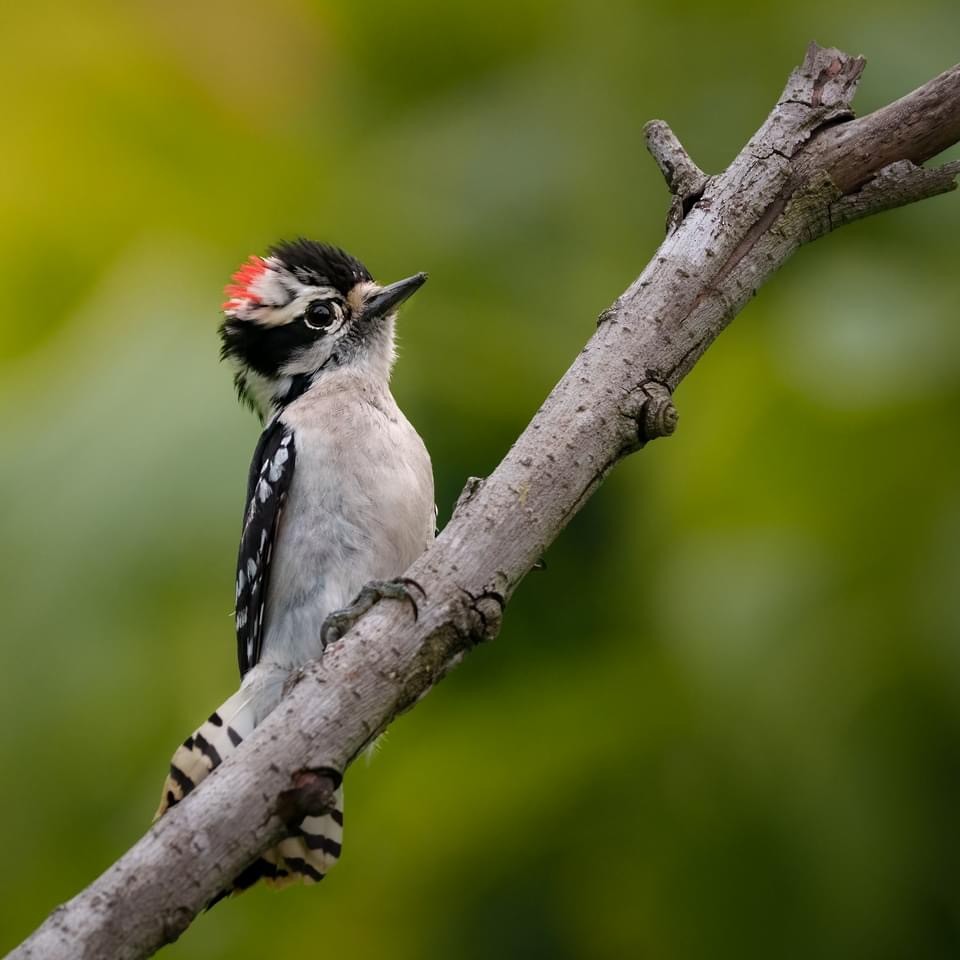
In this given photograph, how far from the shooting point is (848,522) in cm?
393

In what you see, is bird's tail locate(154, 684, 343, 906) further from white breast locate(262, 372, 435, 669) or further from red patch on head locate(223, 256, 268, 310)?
red patch on head locate(223, 256, 268, 310)

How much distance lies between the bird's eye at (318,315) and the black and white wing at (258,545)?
23.7 inches

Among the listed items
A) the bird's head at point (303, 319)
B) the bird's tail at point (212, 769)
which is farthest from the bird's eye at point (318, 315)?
the bird's tail at point (212, 769)

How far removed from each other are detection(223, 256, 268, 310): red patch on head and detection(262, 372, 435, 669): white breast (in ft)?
2.24

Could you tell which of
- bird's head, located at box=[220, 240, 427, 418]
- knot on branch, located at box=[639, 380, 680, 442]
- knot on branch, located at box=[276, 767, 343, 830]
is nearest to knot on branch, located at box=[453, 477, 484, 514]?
knot on branch, located at box=[639, 380, 680, 442]

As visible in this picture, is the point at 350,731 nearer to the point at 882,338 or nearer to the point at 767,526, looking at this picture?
the point at 767,526

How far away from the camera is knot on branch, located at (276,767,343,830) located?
1.98 meters

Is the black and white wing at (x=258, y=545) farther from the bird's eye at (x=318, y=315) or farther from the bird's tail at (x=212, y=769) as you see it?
the bird's eye at (x=318, y=315)

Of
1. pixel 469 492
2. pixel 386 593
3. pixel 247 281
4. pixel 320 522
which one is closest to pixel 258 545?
pixel 320 522

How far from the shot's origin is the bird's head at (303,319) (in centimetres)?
432

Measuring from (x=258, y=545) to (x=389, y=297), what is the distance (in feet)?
3.09

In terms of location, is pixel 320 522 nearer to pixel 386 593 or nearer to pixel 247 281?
pixel 247 281

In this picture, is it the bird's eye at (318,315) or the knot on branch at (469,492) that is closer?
the knot on branch at (469,492)

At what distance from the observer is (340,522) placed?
379 centimetres
